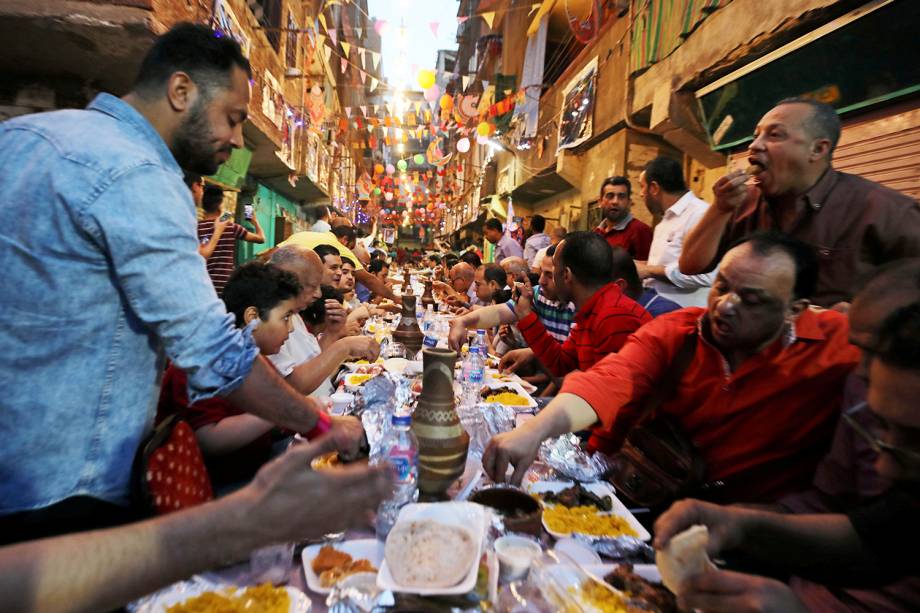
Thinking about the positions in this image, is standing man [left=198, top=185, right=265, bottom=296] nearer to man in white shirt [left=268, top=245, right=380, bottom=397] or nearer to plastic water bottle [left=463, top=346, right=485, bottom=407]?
man in white shirt [left=268, top=245, right=380, bottom=397]

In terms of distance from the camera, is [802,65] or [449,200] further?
[449,200]

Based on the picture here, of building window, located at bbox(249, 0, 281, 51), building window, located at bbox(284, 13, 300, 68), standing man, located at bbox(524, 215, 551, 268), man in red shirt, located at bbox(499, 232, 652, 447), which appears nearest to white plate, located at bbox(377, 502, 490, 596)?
man in red shirt, located at bbox(499, 232, 652, 447)

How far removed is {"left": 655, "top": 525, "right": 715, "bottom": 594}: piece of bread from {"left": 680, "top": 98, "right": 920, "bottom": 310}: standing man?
5.67 ft

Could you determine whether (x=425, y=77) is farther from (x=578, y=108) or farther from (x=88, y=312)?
(x=88, y=312)

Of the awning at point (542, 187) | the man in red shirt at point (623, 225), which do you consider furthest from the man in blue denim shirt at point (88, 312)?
the awning at point (542, 187)

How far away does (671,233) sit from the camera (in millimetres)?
4520

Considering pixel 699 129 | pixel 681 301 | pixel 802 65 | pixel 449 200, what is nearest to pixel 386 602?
pixel 681 301

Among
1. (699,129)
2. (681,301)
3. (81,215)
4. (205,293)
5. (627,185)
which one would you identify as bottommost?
(681,301)

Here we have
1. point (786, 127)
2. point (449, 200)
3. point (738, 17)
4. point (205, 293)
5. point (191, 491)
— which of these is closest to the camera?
point (205, 293)

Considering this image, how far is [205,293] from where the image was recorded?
138cm

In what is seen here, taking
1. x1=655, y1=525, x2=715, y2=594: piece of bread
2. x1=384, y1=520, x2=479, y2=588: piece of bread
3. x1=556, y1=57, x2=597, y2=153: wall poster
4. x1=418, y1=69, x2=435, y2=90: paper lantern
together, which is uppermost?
x1=418, y1=69, x2=435, y2=90: paper lantern

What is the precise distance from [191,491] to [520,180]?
14628 mm

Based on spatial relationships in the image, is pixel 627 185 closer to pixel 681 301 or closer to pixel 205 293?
pixel 681 301

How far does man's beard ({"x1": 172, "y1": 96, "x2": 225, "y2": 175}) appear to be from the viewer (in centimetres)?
165
